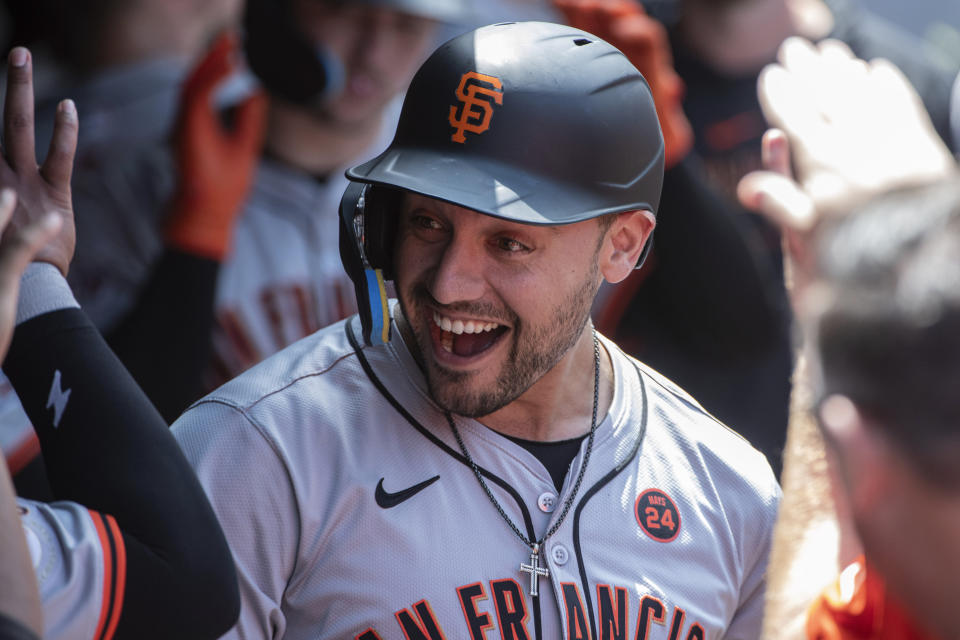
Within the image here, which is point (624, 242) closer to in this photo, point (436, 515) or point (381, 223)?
point (381, 223)

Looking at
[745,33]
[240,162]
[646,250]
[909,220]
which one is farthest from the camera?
[745,33]

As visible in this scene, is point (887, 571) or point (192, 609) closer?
point (887, 571)

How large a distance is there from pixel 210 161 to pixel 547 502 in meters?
1.82

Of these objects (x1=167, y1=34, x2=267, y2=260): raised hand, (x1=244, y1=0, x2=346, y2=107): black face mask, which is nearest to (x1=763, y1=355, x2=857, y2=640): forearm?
(x1=167, y1=34, x2=267, y2=260): raised hand

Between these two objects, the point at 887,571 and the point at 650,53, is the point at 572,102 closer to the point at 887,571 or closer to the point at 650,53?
the point at 887,571

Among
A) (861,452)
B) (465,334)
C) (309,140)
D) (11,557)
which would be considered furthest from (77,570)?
(309,140)

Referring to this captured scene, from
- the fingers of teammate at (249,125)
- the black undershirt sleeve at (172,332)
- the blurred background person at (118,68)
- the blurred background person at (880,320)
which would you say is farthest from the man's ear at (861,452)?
the blurred background person at (118,68)

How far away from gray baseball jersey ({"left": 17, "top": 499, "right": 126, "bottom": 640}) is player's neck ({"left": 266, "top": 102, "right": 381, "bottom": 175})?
253 centimetres

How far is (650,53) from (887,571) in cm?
261

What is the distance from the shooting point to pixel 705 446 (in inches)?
95.0

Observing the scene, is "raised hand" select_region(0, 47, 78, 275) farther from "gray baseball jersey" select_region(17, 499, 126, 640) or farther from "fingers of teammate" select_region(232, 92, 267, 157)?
"fingers of teammate" select_region(232, 92, 267, 157)

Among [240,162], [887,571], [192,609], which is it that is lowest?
[240,162]

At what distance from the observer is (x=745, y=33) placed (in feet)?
14.3

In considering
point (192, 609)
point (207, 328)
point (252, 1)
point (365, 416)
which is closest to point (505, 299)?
point (365, 416)
